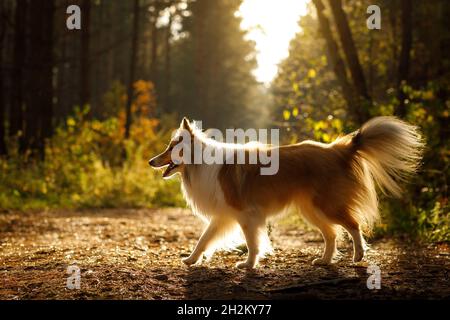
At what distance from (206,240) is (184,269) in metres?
0.54

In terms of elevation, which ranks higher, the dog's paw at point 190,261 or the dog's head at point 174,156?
the dog's head at point 174,156

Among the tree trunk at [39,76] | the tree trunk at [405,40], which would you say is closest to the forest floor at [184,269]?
the tree trunk at [405,40]

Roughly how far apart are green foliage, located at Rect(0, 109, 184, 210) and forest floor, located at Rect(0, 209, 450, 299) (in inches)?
163

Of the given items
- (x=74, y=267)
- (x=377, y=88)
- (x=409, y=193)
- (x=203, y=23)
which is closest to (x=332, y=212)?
(x=74, y=267)

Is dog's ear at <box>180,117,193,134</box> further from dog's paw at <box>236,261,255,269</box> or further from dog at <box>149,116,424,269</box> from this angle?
dog's paw at <box>236,261,255,269</box>

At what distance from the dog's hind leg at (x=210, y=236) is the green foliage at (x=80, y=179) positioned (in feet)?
24.5

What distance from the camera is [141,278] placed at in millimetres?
5316

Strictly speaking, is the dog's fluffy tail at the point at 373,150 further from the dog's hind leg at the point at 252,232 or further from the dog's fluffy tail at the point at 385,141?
the dog's hind leg at the point at 252,232

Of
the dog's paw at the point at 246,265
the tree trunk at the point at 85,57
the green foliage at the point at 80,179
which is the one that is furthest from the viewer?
the tree trunk at the point at 85,57

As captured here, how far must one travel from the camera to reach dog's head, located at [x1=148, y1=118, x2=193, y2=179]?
6.34 m

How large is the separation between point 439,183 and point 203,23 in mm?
32273

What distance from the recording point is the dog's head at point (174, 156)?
6340mm

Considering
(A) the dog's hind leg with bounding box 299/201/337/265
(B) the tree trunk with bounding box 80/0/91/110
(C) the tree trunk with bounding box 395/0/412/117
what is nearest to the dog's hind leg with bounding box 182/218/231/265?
(A) the dog's hind leg with bounding box 299/201/337/265

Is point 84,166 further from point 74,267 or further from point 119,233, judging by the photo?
point 74,267
